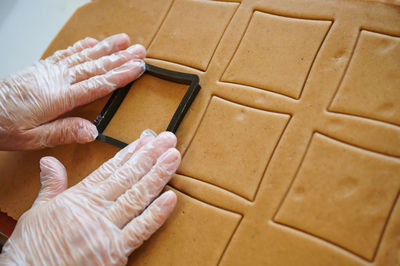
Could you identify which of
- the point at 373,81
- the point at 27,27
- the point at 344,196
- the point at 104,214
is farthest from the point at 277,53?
the point at 27,27

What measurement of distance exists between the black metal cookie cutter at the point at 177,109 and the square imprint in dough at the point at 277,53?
0.17 m

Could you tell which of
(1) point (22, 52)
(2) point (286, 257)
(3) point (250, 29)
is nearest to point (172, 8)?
(3) point (250, 29)

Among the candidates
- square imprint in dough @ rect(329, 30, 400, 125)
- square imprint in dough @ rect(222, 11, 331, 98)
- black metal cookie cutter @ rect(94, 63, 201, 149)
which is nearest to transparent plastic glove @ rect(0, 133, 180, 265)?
black metal cookie cutter @ rect(94, 63, 201, 149)

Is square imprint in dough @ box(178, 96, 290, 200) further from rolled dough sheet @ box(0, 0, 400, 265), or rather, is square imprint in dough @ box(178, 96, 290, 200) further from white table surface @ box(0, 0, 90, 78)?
white table surface @ box(0, 0, 90, 78)

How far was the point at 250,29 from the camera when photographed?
5.36 feet

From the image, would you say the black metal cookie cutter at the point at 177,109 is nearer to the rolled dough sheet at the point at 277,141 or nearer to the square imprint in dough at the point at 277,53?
the rolled dough sheet at the point at 277,141

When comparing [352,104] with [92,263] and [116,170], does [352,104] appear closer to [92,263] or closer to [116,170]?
[116,170]

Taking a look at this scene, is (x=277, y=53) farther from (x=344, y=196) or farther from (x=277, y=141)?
(x=344, y=196)

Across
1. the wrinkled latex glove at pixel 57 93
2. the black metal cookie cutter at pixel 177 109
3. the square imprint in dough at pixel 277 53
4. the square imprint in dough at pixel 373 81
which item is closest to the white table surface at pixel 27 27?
the wrinkled latex glove at pixel 57 93

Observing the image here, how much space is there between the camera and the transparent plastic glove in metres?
1.28

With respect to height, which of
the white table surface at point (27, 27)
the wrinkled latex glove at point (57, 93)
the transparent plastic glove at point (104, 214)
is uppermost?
the white table surface at point (27, 27)

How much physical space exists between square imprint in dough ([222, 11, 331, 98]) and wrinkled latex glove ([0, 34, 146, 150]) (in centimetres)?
53

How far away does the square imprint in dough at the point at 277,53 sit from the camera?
4.81 ft

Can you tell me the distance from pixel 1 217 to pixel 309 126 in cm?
154
